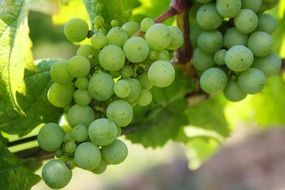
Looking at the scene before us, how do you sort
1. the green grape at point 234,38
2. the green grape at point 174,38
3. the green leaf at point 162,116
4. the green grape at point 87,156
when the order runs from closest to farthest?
the green grape at point 87,156 < the green grape at point 174,38 < the green grape at point 234,38 < the green leaf at point 162,116

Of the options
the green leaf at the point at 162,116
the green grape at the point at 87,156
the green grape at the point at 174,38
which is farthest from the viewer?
the green leaf at the point at 162,116

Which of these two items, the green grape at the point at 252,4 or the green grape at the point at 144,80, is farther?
the green grape at the point at 252,4

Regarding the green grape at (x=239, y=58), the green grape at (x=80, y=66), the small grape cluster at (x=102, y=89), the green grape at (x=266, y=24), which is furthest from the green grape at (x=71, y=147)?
the green grape at (x=266, y=24)

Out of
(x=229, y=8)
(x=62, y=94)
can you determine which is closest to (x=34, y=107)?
(x=62, y=94)

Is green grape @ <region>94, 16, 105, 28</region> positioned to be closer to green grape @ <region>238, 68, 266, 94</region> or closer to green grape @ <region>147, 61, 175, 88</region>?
green grape @ <region>147, 61, 175, 88</region>

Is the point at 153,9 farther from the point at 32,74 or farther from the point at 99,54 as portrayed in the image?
the point at 99,54

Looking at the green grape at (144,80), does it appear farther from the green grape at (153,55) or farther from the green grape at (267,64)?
the green grape at (267,64)

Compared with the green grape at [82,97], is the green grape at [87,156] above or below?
below

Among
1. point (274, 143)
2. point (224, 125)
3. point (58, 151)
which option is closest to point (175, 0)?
point (58, 151)

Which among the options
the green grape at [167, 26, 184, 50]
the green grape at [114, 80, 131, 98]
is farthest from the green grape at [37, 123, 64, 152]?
the green grape at [167, 26, 184, 50]
